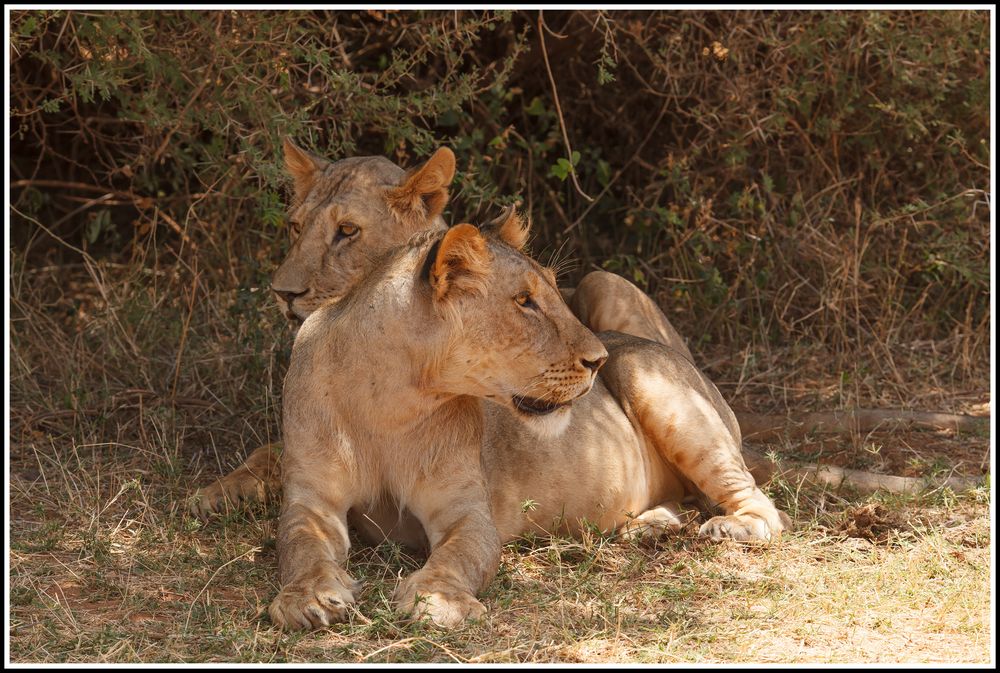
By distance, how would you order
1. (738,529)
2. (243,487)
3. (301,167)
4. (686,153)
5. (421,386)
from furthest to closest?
(686,153)
(301,167)
(243,487)
(738,529)
(421,386)

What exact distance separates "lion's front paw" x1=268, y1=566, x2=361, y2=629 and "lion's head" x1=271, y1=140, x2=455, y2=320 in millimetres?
1361

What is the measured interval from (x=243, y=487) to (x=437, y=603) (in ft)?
4.56

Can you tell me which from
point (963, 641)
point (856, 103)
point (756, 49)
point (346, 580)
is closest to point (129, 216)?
point (756, 49)

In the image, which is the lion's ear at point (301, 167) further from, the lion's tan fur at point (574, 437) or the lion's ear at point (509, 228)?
the lion's ear at point (509, 228)

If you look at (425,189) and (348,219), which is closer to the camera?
(348,219)

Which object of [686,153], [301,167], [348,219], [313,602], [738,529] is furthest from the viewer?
[686,153]

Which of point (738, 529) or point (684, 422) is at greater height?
point (684, 422)

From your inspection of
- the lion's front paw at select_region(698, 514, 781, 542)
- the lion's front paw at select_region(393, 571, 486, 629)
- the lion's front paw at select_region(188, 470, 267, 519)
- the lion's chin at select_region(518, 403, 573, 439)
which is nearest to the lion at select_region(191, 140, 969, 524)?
the lion's front paw at select_region(188, 470, 267, 519)

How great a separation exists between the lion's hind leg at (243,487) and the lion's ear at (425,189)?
99cm

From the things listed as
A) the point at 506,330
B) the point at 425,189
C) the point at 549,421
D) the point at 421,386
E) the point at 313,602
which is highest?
the point at 425,189

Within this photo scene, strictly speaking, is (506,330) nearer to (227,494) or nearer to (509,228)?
(509,228)

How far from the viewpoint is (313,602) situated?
10.8ft

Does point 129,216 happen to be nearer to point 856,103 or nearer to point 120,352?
point 120,352

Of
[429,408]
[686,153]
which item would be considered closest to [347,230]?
[429,408]
